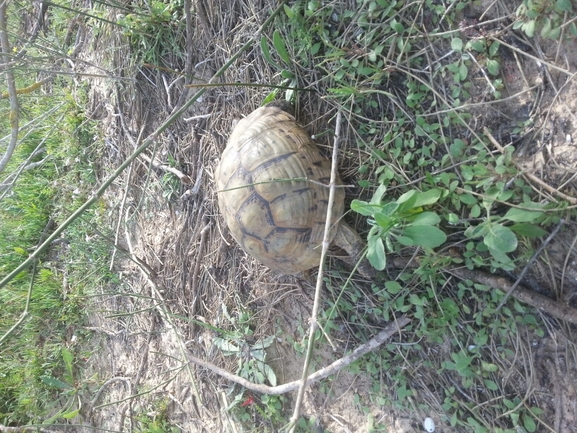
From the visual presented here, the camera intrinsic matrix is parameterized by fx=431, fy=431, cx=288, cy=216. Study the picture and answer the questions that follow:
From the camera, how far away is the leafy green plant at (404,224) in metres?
1.36

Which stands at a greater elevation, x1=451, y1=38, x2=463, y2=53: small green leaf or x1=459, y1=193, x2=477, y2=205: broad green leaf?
x1=451, y1=38, x2=463, y2=53: small green leaf

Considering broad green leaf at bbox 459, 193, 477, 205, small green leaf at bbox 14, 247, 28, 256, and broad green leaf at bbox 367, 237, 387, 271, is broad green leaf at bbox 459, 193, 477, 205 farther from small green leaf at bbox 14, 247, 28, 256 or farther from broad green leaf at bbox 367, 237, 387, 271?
A: small green leaf at bbox 14, 247, 28, 256

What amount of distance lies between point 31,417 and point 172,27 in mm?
2878

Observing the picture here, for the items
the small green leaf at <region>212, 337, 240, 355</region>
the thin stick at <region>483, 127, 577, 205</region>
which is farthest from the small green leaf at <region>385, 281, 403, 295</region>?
the small green leaf at <region>212, 337, 240, 355</region>

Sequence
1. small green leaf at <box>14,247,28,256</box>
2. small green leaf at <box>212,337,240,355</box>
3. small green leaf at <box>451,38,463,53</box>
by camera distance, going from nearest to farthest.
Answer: small green leaf at <box>451,38,463,53</box> < small green leaf at <box>212,337,240,355</box> < small green leaf at <box>14,247,28,256</box>

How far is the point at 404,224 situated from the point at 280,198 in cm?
51

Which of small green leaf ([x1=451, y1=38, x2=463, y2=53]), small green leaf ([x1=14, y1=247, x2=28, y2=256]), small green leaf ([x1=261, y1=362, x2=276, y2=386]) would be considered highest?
small green leaf ([x1=451, y1=38, x2=463, y2=53])

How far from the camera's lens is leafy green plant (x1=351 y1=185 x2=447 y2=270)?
53.5 inches

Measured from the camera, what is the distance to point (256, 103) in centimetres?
209

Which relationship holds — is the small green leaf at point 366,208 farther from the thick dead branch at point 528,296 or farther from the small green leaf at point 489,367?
the small green leaf at point 489,367

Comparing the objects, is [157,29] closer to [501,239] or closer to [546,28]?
[546,28]

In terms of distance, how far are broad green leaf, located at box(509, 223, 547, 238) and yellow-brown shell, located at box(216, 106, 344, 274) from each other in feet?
2.16

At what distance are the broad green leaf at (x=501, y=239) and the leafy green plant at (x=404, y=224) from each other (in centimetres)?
16

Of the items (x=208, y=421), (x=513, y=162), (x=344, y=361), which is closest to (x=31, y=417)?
(x=208, y=421)
